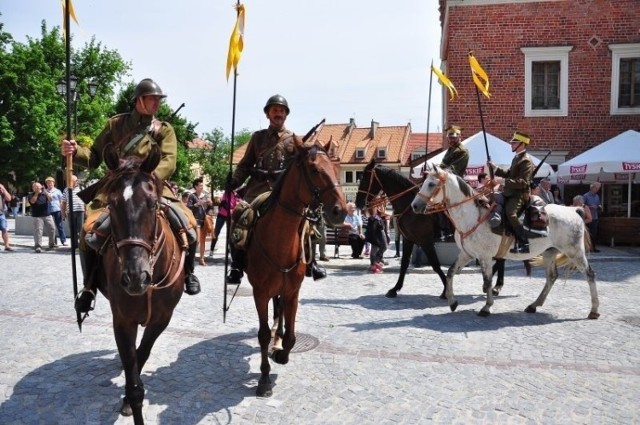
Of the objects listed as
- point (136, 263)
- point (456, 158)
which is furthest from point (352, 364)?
point (456, 158)

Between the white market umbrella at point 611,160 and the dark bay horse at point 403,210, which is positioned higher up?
the white market umbrella at point 611,160

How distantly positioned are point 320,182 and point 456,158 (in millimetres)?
5645

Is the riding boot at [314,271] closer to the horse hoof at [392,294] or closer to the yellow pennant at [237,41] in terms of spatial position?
the yellow pennant at [237,41]

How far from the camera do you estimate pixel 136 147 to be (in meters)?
5.02

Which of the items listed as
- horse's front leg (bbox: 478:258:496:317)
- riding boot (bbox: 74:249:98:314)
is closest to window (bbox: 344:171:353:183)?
horse's front leg (bbox: 478:258:496:317)

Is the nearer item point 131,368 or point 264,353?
Result: point 131,368

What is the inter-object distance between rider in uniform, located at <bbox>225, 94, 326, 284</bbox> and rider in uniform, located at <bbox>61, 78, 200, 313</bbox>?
1.08 metres

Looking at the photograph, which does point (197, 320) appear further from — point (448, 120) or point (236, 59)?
point (448, 120)

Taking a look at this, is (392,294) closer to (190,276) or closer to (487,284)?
(487,284)

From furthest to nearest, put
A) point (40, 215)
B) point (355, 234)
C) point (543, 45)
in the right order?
point (543, 45), point (40, 215), point (355, 234)

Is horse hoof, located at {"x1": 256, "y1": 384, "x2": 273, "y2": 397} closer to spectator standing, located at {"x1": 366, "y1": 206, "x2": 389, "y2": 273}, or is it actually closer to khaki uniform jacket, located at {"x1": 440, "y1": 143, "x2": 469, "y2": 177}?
khaki uniform jacket, located at {"x1": 440, "y1": 143, "x2": 469, "y2": 177}

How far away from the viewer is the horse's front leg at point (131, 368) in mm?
4113

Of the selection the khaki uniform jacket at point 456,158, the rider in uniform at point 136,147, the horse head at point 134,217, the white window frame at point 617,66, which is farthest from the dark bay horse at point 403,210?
the white window frame at point 617,66

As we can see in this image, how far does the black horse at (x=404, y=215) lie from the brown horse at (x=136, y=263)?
5732mm
